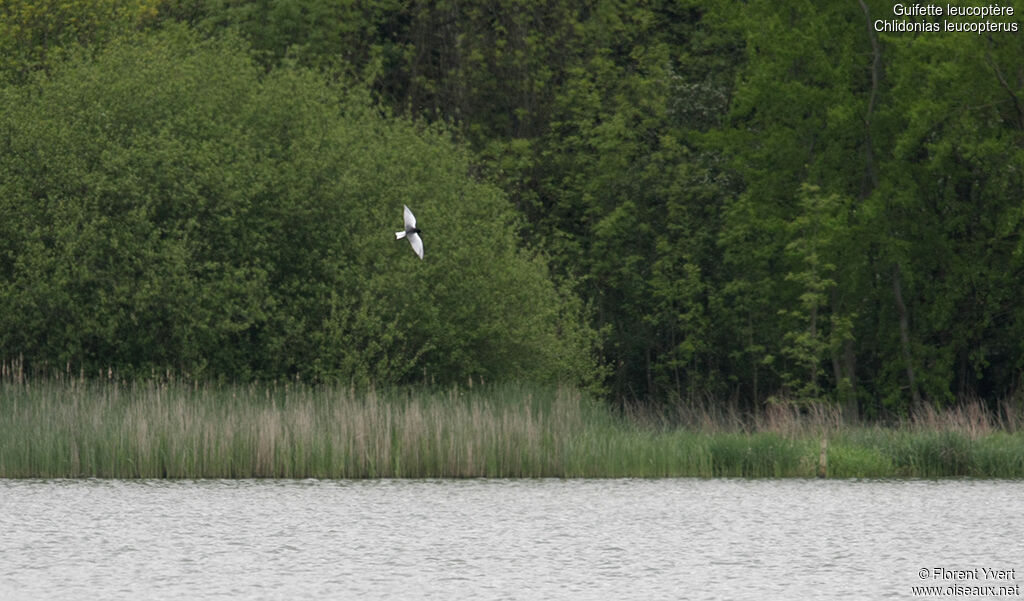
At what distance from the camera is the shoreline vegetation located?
19.9 meters

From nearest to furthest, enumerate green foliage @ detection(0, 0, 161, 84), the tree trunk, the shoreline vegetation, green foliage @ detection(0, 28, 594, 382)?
the shoreline vegetation
green foliage @ detection(0, 28, 594, 382)
the tree trunk
green foliage @ detection(0, 0, 161, 84)

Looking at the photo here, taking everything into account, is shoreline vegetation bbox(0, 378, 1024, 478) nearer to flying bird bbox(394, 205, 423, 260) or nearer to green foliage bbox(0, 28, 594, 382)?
flying bird bbox(394, 205, 423, 260)

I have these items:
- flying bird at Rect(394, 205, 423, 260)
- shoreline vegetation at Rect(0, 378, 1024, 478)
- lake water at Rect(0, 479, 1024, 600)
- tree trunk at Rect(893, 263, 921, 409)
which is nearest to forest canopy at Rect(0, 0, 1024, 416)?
tree trunk at Rect(893, 263, 921, 409)

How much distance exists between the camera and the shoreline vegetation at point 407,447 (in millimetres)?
19922

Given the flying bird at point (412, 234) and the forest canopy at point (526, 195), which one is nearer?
the flying bird at point (412, 234)

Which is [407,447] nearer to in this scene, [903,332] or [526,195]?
[903,332]

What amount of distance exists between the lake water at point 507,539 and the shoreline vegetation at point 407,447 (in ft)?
2.45

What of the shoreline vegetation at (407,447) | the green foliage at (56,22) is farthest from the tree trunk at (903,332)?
the green foliage at (56,22)

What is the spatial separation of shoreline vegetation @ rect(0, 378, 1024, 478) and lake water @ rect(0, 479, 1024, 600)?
0.75 metres

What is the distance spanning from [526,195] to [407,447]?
69.6 feet

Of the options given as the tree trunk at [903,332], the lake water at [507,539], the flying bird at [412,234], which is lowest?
the lake water at [507,539]

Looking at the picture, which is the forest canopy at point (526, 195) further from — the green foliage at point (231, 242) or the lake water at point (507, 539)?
the lake water at point (507, 539)

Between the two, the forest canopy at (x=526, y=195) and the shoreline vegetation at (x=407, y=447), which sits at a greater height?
the forest canopy at (x=526, y=195)

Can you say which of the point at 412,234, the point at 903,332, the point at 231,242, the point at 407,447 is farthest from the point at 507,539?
the point at 903,332
